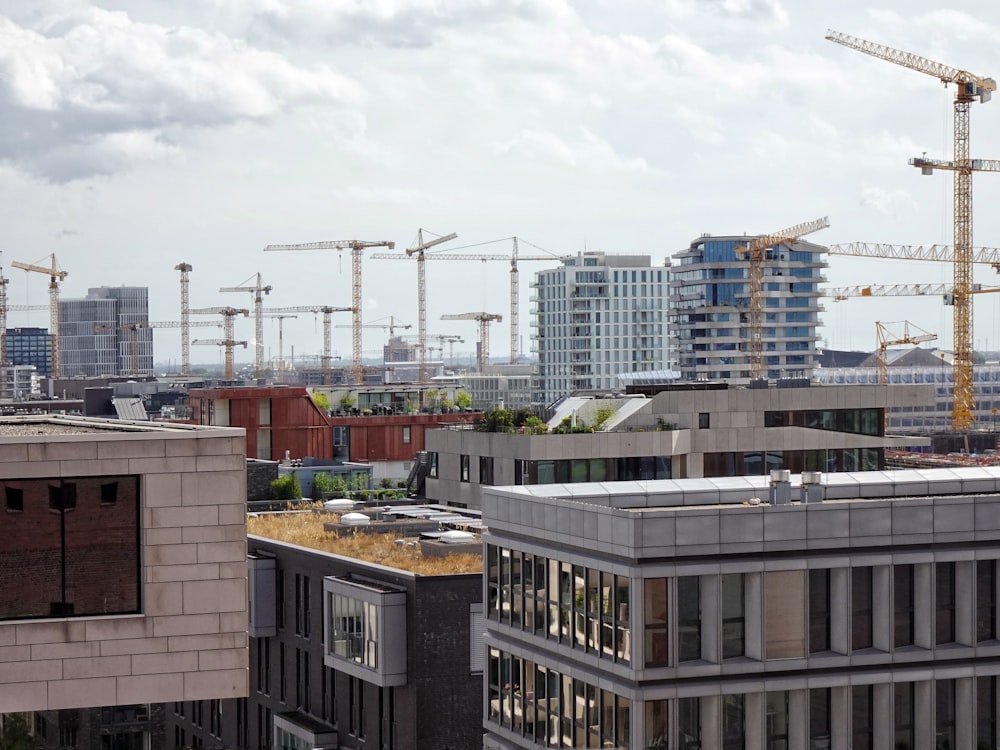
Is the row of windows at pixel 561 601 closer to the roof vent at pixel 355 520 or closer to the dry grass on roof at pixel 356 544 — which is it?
the dry grass on roof at pixel 356 544

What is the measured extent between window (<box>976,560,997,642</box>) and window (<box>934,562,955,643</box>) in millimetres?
664

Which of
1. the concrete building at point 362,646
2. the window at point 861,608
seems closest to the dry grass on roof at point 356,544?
the concrete building at point 362,646

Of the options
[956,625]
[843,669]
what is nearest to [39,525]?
[843,669]

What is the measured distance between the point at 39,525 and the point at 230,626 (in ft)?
15.3

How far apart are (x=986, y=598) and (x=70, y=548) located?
937 inches

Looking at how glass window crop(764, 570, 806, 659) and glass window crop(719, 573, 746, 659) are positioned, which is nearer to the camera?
glass window crop(719, 573, 746, 659)

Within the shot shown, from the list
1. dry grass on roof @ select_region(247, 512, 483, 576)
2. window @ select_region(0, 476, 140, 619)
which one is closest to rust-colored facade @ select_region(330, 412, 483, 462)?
dry grass on roof @ select_region(247, 512, 483, 576)

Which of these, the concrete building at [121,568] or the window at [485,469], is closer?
the concrete building at [121,568]

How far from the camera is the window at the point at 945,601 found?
4266 centimetres

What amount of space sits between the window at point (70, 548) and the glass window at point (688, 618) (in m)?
13.8

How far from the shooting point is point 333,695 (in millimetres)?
63250

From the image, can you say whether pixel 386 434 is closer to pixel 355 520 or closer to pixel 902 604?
pixel 355 520

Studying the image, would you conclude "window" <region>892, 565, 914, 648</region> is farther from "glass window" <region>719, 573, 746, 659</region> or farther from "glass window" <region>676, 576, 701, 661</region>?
"glass window" <region>676, 576, 701, 661</region>

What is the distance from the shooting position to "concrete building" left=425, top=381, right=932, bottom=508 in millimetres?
84125
